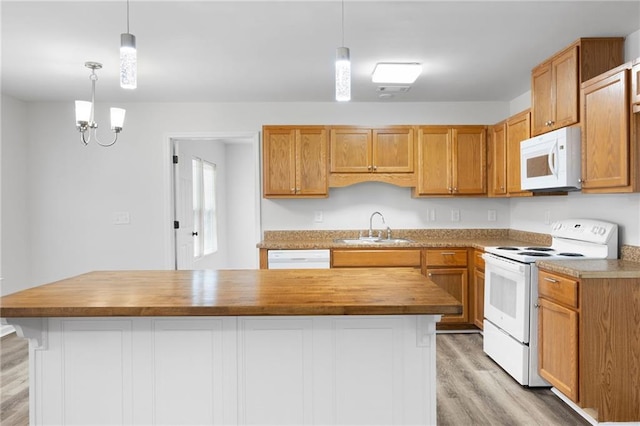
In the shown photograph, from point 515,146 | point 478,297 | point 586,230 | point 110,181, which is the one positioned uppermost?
point 515,146

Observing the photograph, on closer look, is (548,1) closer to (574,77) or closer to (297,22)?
(574,77)

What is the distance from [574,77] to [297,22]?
1.87 m

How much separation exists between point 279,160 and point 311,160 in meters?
0.33

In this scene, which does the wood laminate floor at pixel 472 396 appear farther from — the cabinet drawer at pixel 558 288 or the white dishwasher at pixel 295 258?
the white dishwasher at pixel 295 258

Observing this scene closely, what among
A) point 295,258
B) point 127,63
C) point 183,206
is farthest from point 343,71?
point 183,206

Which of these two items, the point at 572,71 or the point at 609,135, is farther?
the point at 572,71

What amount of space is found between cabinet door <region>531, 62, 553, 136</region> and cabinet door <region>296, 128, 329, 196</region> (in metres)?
1.92

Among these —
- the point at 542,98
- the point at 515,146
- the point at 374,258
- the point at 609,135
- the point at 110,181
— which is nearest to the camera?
the point at 609,135

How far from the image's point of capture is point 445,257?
4.11 m

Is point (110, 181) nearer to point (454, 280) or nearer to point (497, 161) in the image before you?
point (454, 280)

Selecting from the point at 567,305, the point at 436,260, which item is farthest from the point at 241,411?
the point at 436,260

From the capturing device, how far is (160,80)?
3.75 metres

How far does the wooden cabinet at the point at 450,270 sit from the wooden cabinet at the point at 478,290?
0.07 metres

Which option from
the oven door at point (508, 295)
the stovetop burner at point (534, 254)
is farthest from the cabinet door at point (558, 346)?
the stovetop burner at point (534, 254)
